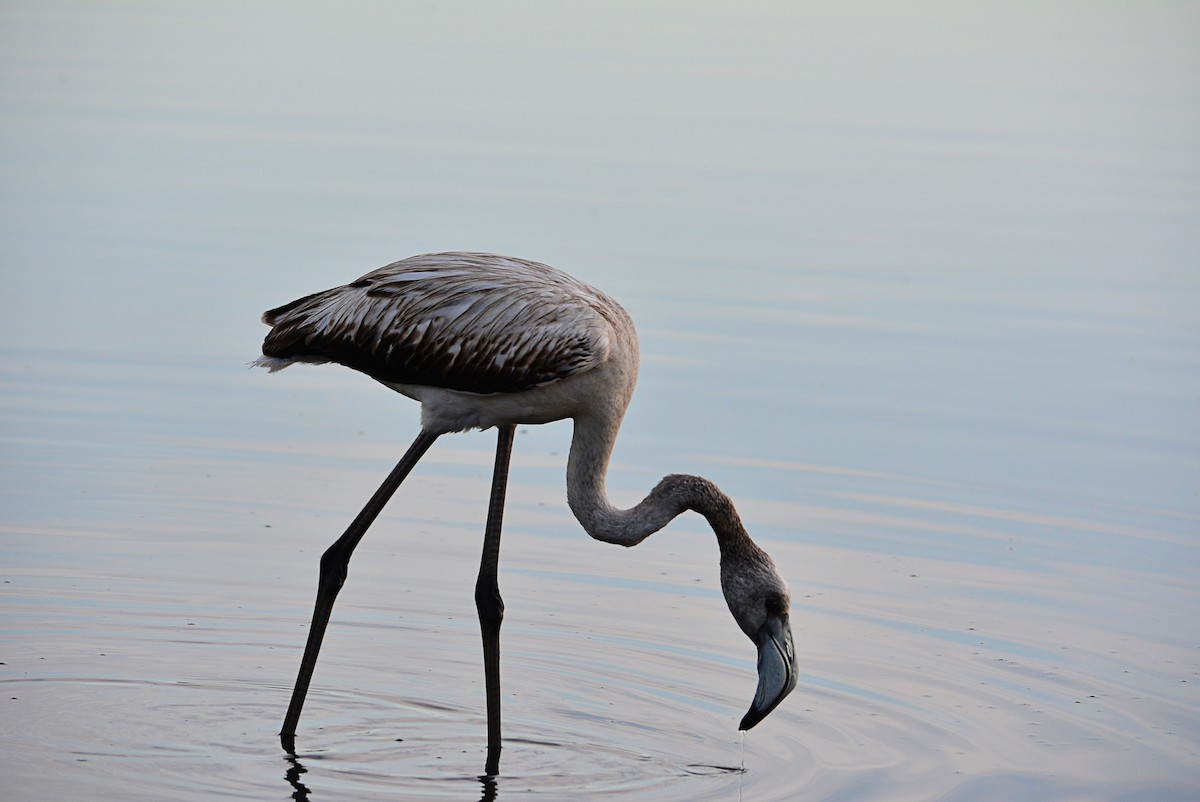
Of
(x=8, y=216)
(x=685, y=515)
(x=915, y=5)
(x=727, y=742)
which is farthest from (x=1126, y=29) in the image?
(x=727, y=742)

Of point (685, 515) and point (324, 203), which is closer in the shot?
point (685, 515)

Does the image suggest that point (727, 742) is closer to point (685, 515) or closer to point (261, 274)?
point (685, 515)

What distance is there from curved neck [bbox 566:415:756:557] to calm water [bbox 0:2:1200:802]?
2.68 ft

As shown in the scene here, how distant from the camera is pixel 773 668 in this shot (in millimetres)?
7609

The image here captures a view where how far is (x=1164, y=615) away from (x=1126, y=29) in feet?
75.9

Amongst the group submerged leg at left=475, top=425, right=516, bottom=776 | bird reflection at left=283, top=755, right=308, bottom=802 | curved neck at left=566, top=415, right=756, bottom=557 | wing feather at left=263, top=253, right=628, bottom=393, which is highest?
wing feather at left=263, top=253, right=628, bottom=393

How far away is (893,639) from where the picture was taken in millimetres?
9352

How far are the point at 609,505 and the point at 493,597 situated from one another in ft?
2.15

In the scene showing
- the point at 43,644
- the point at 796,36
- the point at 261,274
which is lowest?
the point at 43,644

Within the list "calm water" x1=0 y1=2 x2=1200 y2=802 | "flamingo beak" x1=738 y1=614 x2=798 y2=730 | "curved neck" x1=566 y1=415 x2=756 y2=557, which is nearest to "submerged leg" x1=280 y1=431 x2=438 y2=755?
"calm water" x1=0 y1=2 x2=1200 y2=802

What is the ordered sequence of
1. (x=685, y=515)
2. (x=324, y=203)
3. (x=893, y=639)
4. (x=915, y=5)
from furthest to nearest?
(x=915, y=5) → (x=324, y=203) → (x=685, y=515) → (x=893, y=639)

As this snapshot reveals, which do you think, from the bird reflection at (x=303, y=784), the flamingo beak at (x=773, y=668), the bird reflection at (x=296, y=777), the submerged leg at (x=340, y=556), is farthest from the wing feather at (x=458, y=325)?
the bird reflection at (x=296, y=777)

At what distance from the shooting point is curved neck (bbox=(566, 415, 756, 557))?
25.7ft

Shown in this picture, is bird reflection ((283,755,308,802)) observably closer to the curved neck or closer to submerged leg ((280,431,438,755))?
submerged leg ((280,431,438,755))
